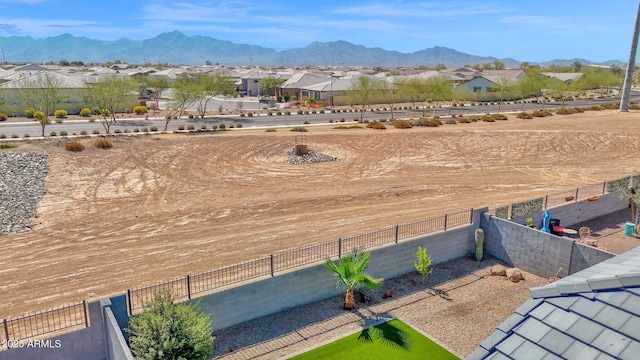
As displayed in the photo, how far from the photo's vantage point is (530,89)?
88812 mm

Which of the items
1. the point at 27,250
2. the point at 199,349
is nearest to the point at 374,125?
the point at 27,250

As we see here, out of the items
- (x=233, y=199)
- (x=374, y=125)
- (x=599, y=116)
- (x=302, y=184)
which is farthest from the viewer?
(x=599, y=116)

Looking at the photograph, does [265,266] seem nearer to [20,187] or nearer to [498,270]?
[498,270]

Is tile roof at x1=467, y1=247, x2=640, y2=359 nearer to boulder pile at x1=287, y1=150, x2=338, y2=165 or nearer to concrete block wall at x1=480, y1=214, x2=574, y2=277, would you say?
concrete block wall at x1=480, y1=214, x2=574, y2=277

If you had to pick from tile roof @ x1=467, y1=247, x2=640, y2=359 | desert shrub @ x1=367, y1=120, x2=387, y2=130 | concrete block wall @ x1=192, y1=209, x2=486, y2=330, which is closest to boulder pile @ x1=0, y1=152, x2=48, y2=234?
concrete block wall @ x1=192, y1=209, x2=486, y2=330

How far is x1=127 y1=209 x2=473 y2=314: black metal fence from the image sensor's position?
14086 millimetres

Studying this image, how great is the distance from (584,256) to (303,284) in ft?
33.9

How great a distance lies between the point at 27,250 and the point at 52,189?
Result: 1012 centimetres

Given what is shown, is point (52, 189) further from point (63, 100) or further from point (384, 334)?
point (63, 100)

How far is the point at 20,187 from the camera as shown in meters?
28.2

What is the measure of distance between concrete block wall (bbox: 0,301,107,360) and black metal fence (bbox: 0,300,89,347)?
24cm

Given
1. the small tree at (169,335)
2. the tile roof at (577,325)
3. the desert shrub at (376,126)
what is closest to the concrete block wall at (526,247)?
the tile roof at (577,325)

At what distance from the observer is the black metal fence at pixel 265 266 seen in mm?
14086

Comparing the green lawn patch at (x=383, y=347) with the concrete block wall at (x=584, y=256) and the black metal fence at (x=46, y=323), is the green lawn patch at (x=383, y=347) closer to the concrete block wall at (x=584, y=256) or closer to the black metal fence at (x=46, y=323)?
the black metal fence at (x=46, y=323)
